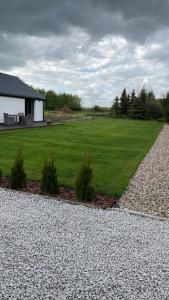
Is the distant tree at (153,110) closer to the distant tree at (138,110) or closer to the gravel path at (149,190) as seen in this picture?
the distant tree at (138,110)

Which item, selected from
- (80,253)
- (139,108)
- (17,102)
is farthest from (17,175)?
(139,108)

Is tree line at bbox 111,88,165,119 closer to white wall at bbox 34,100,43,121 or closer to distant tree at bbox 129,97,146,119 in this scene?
distant tree at bbox 129,97,146,119

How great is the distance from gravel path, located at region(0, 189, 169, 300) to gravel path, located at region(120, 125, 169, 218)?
0.63 metres

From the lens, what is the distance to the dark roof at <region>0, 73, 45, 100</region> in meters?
20.9

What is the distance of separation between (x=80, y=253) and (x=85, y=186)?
7.57ft

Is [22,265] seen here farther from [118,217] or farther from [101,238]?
[118,217]

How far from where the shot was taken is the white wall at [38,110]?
80.3 ft

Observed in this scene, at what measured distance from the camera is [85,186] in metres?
6.06

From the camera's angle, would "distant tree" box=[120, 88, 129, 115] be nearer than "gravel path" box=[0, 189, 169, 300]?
No

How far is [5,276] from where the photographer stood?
10.5ft

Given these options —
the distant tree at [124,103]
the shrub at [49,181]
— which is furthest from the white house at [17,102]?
the distant tree at [124,103]

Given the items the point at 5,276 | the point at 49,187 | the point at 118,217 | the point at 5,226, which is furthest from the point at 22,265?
the point at 49,187

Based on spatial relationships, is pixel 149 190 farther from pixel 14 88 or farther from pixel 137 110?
pixel 137 110

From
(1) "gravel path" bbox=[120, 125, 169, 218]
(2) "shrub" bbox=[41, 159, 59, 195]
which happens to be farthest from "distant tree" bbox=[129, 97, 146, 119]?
(2) "shrub" bbox=[41, 159, 59, 195]
